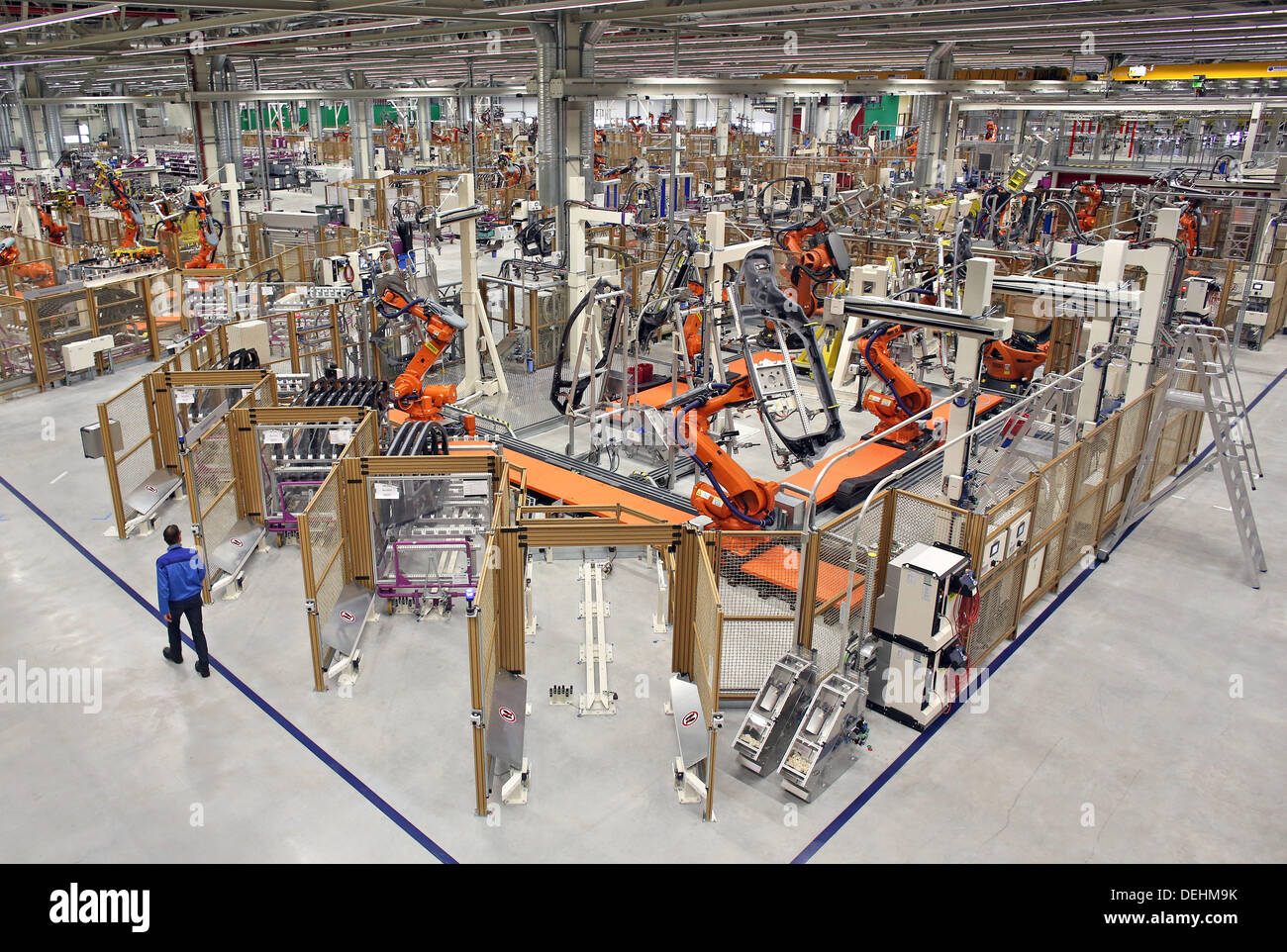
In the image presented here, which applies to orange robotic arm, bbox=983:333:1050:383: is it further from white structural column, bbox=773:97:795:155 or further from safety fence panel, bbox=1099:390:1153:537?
white structural column, bbox=773:97:795:155

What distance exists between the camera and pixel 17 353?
13297mm

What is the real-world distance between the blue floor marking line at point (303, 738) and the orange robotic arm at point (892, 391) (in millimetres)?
6863

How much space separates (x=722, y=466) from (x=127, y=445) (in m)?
6.78

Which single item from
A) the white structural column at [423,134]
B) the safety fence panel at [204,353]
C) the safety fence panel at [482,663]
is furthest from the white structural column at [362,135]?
the safety fence panel at [482,663]

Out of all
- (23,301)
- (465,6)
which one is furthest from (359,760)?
(465,6)

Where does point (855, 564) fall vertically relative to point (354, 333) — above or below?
below

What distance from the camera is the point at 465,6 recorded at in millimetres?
13133

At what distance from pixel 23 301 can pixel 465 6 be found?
287 inches

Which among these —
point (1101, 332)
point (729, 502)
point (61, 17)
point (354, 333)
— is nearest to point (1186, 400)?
point (1101, 332)

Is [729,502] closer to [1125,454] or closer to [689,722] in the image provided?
[689,722]

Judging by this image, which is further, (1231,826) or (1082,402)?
(1082,402)

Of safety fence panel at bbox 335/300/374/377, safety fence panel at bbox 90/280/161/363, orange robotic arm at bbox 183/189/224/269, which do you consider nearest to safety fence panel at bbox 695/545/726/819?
safety fence panel at bbox 335/300/374/377
